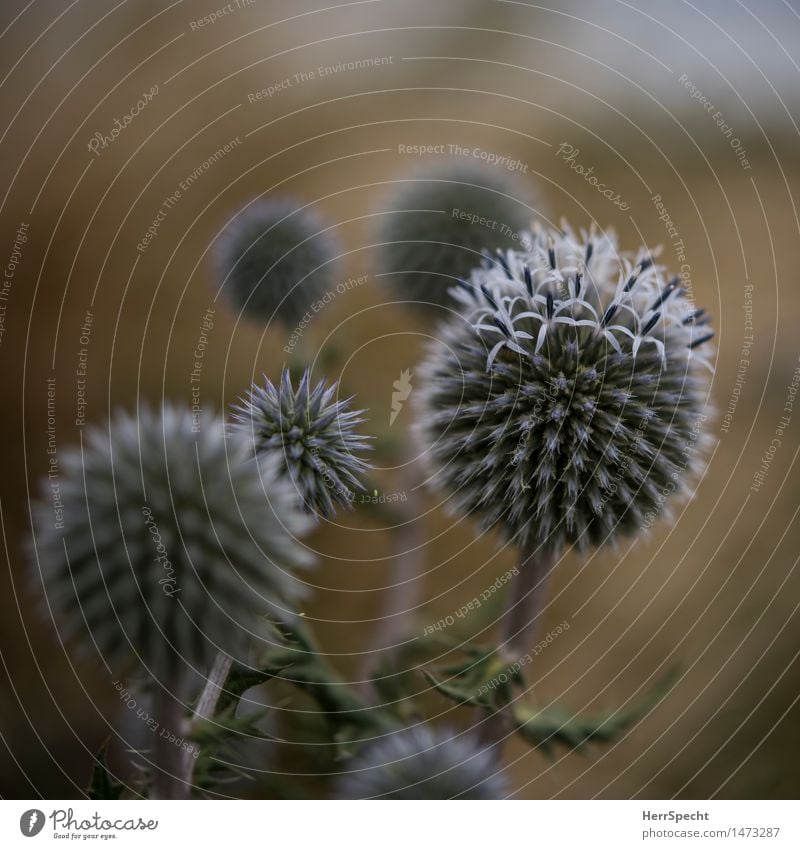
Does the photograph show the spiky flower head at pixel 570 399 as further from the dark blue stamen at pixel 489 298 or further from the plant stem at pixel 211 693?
the plant stem at pixel 211 693

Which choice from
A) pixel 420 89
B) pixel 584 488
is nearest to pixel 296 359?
pixel 584 488

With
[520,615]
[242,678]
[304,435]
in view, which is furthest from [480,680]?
[304,435]

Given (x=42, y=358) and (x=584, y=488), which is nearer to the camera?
(x=584, y=488)

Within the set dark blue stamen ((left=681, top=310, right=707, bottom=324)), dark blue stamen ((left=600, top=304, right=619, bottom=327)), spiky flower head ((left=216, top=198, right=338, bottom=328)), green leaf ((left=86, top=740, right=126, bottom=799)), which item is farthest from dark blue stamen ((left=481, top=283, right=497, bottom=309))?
green leaf ((left=86, top=740, right=126, bottom=799))

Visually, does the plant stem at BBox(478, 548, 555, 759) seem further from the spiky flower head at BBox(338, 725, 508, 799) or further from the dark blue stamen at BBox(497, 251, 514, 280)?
the dark blue stamen at BBox(497, 251, 514, 280)
